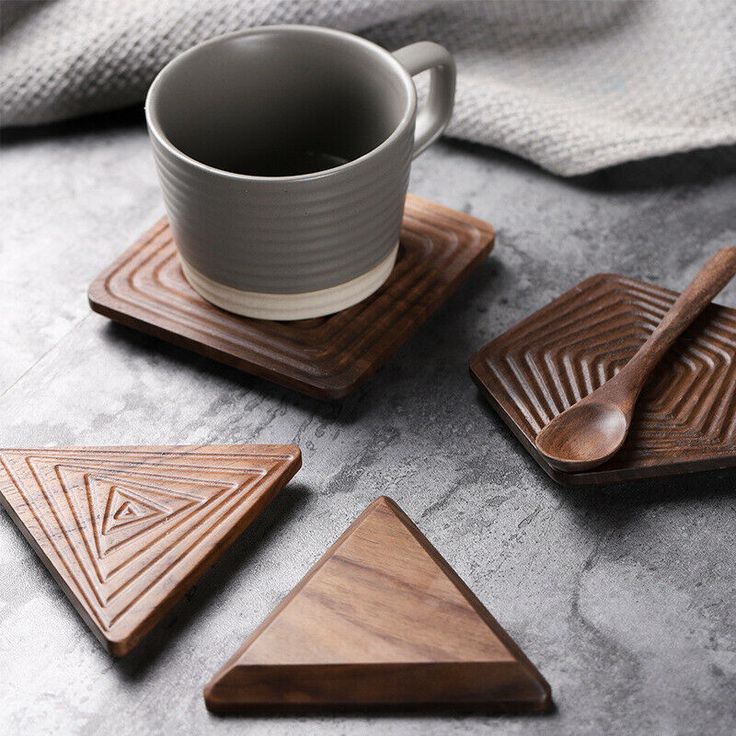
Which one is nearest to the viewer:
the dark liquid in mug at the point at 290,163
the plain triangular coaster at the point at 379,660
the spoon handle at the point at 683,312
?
the plain triangular coaster at the point at 379,660

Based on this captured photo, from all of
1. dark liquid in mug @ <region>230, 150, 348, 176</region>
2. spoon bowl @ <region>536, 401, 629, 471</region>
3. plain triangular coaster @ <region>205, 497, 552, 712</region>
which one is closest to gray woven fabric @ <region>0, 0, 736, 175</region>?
dark liquid in mug @ <region>230, 150, 348, 176</region>

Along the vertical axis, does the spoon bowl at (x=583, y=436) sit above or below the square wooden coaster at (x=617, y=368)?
above

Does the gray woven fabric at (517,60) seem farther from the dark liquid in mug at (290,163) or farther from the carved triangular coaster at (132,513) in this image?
the carved triangular coaster at (132,513)

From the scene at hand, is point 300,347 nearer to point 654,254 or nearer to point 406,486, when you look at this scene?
point 406,486

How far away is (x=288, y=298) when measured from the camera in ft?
1.86

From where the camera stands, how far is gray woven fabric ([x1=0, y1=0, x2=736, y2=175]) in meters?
0.72

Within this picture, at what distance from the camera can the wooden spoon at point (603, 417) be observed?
499 millimetres

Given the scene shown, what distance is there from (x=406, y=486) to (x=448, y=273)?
158 millimetres

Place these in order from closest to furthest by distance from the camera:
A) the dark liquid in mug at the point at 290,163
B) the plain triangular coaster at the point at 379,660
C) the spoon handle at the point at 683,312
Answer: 1. the plain triangular coaster at the point at 379,660
2. the spoon handle at the point at 683,312
3. the dark liquid in mug at the point at 290,163

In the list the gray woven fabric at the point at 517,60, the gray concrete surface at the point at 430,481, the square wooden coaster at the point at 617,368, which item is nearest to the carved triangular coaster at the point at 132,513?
the gray concrete surface at the point at 430,481

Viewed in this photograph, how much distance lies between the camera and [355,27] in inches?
29.9

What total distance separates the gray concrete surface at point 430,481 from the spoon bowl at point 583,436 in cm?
3

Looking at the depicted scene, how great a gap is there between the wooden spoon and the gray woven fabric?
194 millimetres

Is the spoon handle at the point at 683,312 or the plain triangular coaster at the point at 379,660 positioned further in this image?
the spoon handle at the point at 683,312
